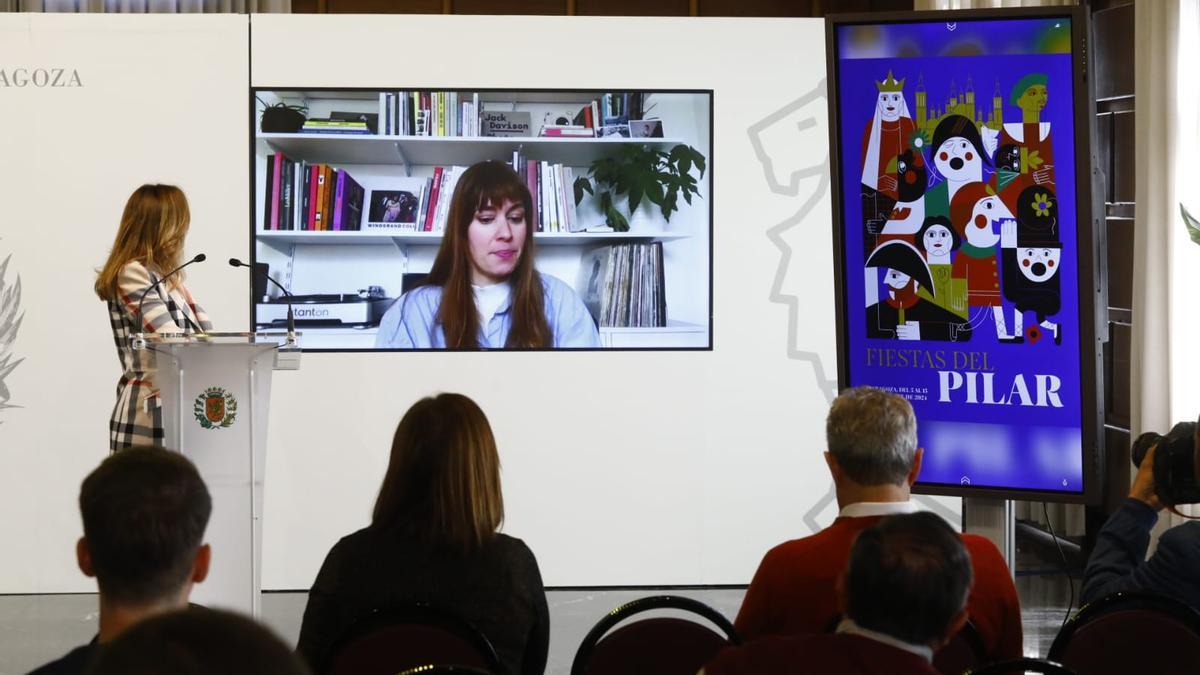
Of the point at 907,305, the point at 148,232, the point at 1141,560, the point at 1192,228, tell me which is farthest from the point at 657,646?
the point at 1192,228

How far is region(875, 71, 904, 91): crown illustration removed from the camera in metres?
3.16

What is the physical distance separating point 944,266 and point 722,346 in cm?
242

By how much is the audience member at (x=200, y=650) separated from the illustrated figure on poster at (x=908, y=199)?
8.31ft

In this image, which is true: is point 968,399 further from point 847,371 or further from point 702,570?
point 702,570

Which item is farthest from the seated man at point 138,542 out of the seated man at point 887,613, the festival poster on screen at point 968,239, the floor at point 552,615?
the floor at point 552,615

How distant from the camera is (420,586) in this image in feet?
7.41

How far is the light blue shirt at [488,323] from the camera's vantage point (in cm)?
542

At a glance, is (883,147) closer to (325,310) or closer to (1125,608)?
(1125,608)

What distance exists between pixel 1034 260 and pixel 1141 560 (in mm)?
791

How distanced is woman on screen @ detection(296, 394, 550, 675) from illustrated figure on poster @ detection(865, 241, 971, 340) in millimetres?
1283

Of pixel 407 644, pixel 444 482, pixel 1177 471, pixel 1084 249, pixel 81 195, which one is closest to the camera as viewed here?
pixel 407 644

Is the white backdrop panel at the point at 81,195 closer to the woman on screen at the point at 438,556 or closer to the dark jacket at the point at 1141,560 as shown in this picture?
the woman on screen at the point at 438,556

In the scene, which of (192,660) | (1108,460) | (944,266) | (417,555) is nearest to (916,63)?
(944,266)

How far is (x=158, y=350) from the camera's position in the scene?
11.6 ft
